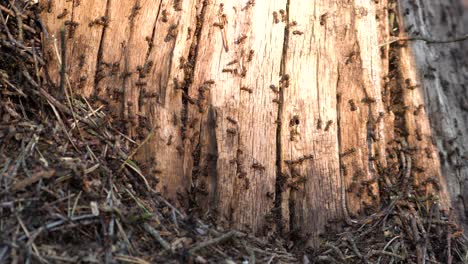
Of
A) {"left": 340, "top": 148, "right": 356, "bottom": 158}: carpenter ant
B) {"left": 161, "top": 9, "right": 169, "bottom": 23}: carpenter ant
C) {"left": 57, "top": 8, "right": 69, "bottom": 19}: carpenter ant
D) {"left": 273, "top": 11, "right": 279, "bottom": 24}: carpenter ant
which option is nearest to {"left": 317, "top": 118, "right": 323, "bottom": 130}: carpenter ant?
{"left": 340, "top": 148, "right": 356, "bottom": 158}: carpenter ant

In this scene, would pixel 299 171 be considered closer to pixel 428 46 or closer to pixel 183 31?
pixel 183 31

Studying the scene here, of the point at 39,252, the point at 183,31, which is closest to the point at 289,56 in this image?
the point at 183,31

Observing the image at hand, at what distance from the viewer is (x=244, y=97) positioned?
425 centimetres

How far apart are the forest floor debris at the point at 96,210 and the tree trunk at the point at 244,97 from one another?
0.46 feet

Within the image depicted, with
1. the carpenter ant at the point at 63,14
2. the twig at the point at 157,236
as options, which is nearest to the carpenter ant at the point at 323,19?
the carpenter ant at the point at 63,14

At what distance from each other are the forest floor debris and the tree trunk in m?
0.14

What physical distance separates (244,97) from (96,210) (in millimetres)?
1339

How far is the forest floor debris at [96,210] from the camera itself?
343cm

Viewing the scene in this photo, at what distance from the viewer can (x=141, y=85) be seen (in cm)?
423

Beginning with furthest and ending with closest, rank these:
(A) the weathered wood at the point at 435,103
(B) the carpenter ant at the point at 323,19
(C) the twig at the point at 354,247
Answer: (A) the weathered wood at the point at 435,103 → (B) the carpenter ant at the point at 323,19 → (C) the twig at the point at 354,247

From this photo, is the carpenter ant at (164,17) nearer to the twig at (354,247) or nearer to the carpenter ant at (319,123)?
the carpenter ant at (319,123)

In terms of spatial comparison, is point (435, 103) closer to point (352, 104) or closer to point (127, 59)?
point (352, 104)

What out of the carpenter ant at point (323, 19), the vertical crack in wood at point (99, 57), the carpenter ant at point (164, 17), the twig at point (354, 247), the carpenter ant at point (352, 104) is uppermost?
the carpenter ant at point (323, 19)

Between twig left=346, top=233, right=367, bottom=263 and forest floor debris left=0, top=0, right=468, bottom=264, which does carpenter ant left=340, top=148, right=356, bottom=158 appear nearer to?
forest floor debris left=0, top=0, right=468, bottom=264
